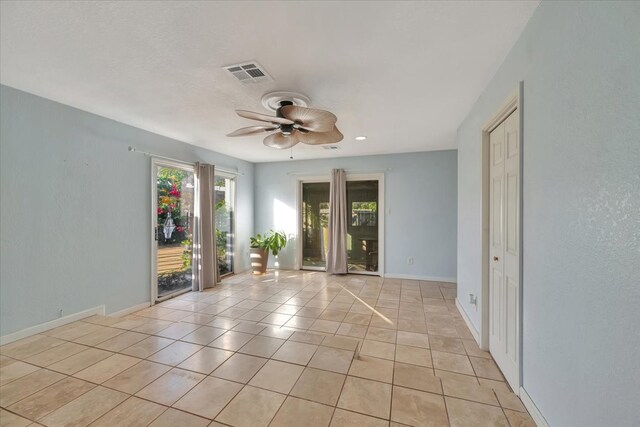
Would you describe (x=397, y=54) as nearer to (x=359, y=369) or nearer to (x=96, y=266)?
(x=359, y=369)

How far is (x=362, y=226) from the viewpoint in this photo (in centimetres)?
566

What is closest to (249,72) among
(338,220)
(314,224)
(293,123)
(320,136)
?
(293,123)

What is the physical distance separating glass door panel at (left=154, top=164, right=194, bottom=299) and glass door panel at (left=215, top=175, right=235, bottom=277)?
78cm

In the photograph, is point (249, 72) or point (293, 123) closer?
point (249, 72)

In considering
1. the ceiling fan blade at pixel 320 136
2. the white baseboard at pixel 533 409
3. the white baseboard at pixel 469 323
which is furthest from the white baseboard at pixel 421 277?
the ceiling fan blade at pixel 320 136

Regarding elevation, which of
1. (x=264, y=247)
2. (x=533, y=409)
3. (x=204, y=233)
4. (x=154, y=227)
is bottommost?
(x=533, y=409)

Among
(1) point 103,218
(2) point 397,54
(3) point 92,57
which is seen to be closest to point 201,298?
(1) point 103,218

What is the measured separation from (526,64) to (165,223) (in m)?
4.54

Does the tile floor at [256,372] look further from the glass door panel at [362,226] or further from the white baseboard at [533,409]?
the glass door panel at [362,226]

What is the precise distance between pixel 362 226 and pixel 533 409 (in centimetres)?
419

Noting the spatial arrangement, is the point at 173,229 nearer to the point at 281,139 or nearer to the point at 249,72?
the point at 281,139

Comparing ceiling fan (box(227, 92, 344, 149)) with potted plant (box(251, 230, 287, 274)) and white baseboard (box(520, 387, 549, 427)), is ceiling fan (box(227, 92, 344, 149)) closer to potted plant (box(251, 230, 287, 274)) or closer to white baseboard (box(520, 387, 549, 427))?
white baseboard (box(520, 387, 549, 427))

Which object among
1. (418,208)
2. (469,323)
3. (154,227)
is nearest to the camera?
(469,323)

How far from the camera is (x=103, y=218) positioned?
10.6 feet
